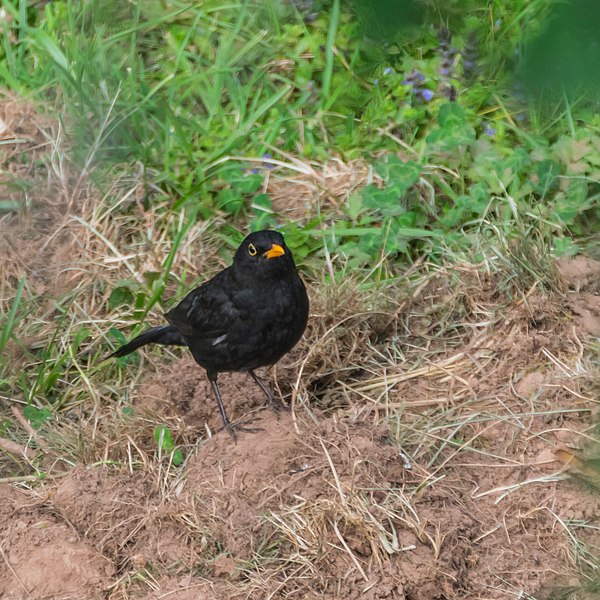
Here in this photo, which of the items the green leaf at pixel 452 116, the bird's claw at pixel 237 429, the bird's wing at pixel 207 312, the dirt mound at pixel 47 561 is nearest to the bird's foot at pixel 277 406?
Result: the bird's claw at pixel 237 429

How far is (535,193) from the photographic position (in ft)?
16.9

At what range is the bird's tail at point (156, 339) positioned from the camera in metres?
4.48

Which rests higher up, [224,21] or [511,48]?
[511,48]

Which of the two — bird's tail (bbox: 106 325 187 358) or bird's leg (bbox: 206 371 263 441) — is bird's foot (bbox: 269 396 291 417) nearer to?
bird's leg (bbox: 206 371 263 441)

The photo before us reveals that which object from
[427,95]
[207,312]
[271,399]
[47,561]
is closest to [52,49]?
[427,95]

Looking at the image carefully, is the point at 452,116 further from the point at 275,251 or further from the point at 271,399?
the point at 271,399

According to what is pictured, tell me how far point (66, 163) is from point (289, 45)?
166 centimetres

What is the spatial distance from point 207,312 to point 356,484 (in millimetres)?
1082

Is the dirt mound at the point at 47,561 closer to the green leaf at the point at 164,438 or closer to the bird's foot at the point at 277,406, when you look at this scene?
the green leaf at the point at 164,438

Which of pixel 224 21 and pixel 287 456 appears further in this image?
pixel 224 21

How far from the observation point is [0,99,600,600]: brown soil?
3.39m

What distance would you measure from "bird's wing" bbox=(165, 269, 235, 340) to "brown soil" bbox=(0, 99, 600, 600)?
1.15ft

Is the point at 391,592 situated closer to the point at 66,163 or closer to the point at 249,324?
the point at 249,324

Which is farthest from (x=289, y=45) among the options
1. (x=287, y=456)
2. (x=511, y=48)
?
(x=511, y=48)
